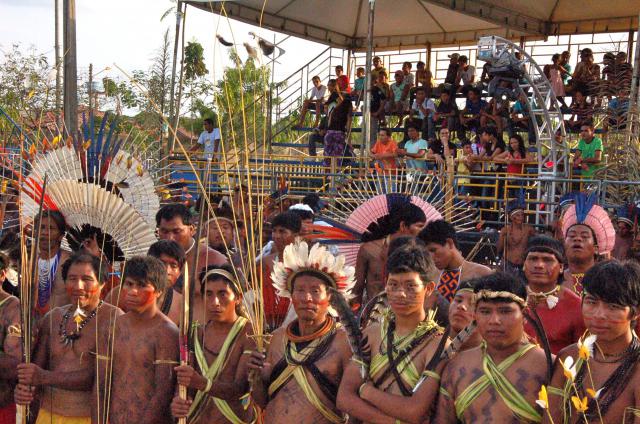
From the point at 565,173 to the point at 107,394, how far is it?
7.92m

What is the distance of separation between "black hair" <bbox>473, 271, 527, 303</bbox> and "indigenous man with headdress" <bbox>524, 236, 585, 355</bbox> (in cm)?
68

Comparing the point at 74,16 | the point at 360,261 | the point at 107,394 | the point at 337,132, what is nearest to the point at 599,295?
the point at 107,394

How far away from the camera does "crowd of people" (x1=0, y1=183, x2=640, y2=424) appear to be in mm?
3162

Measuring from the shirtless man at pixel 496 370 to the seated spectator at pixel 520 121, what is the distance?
375 inches

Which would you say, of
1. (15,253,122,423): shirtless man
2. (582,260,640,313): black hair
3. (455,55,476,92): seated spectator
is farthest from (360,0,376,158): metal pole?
(582,260,640,313): black hair

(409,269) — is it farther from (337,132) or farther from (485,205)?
(337,132)

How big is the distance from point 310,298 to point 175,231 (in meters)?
2.12

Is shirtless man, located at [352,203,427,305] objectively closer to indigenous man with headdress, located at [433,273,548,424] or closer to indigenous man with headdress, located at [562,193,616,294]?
indigenous man with headdress, located at [562,193,616,294]

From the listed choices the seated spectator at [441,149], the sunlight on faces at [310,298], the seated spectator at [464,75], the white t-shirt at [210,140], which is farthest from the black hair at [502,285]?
the white t-shirt at [210,140]

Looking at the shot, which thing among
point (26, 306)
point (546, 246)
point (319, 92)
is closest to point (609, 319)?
point (546, 246)

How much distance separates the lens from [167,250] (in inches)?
193

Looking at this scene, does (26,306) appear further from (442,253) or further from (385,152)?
(385,152)

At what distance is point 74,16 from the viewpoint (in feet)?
29.6

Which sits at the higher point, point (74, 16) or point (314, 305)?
point (74, 16)
